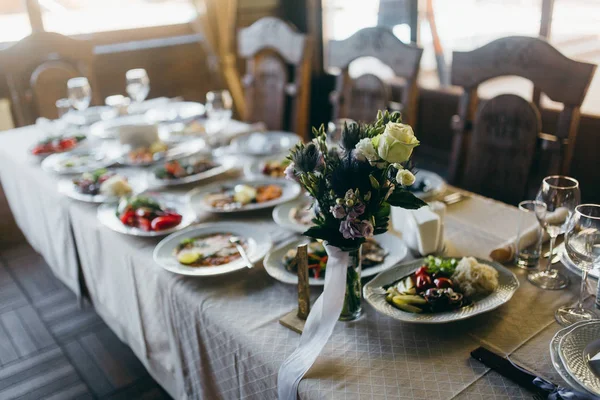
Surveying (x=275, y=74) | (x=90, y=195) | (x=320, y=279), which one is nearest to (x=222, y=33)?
(x=275, y=74)

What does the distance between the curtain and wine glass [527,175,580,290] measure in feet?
10.1

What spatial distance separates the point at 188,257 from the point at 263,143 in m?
0.86

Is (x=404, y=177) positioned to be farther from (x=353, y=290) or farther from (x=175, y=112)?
(x=175, y=112)

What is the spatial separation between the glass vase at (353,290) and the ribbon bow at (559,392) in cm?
Result: 34

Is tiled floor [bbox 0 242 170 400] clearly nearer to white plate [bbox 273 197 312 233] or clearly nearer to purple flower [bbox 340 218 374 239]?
white plate [bbox 273 197 312 233]

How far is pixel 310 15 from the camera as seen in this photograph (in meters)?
4.22

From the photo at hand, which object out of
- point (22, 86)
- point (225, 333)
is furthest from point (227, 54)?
point (225, 333)

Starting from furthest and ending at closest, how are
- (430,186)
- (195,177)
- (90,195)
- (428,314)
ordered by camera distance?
(195,177)
(90,195)
(430,186)
(428,314)

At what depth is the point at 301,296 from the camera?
1040 mm

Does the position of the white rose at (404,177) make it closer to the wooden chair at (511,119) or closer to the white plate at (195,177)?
the wooden chair at (511,119)

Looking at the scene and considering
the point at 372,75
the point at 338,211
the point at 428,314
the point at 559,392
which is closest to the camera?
the point at 559,392

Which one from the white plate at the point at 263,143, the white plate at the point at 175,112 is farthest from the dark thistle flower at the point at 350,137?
the white plate at the point at 175,112

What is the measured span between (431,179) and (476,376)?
848 mm

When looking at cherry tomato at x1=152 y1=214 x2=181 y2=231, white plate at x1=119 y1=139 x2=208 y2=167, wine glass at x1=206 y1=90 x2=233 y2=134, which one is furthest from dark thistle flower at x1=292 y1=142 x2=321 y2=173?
wine glass at x1=206 y1=90 x2=233 y2=134
